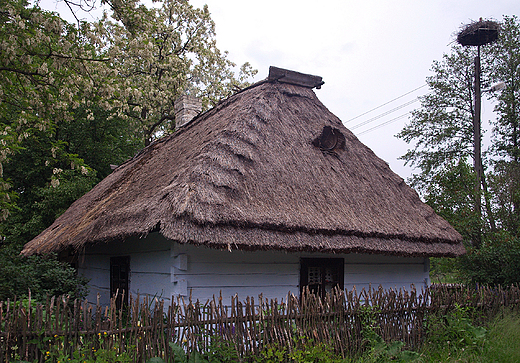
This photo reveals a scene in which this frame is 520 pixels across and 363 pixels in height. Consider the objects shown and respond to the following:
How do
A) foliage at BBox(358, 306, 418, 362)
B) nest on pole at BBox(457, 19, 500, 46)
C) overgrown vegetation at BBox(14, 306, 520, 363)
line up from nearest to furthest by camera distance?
overgrown vegetation at BBox(14, 306, 520, 363), foliage at BBox(358, 306, 418, 362), nest on pole at BBox(457, 19, 500, 46)

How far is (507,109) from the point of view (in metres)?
20.7

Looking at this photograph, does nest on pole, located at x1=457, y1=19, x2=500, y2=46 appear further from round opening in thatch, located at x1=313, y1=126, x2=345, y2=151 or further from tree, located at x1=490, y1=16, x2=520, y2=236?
round opening in thatch, located at x1=313, y1=126, x2=345, y2=151

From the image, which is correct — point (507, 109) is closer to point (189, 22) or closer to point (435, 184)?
point (435, 184)

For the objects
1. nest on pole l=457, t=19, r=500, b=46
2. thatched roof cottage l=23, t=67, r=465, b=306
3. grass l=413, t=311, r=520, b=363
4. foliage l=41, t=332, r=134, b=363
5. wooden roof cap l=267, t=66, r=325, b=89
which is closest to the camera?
foliage l=41, t=332, r=134, b=363

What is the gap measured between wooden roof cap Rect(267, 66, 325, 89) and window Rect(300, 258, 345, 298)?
4.20m

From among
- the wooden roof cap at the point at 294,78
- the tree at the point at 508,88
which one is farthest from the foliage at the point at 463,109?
the wooden roof cap at the point at 294,78

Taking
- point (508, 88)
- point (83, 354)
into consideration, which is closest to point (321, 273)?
point (83, 354)

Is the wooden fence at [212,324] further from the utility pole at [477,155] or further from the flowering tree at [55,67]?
the utility pole at [477,155]

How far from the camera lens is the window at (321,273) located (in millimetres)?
7109

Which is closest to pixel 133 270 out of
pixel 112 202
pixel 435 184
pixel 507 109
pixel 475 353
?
pixel 112 202

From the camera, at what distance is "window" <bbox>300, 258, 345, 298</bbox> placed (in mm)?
7109

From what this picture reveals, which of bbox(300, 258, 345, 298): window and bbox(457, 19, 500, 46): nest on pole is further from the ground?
bbox(457, 19, 500, 46): nest on pole

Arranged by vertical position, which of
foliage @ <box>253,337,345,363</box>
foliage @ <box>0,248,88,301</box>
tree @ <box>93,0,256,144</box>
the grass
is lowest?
the grass

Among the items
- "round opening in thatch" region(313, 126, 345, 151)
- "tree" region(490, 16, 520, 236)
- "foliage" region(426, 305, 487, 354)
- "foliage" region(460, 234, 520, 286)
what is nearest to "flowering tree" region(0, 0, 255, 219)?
"round opening in thatch" region(313, 126, 345, 151)
